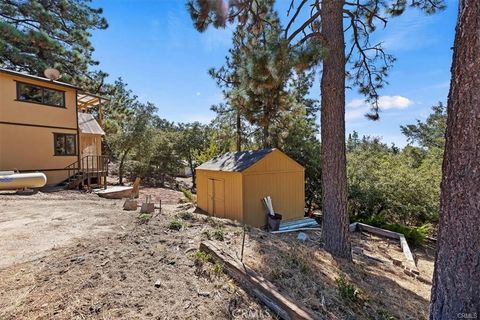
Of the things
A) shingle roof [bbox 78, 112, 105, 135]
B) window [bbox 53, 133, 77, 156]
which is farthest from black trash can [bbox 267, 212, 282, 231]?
shingle roof [bbox 78, 112, 105, 135]

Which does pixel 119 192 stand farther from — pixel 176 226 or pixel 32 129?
pixel 176 226

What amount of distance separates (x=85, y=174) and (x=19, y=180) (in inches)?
Result: 120

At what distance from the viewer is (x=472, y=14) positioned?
6.22 ft

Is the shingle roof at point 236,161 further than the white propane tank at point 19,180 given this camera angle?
Yes

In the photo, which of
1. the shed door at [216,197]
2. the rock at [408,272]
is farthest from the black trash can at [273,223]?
the rock at [408,272]

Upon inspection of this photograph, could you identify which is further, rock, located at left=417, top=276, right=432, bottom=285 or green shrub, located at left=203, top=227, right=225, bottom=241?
rock, located at left=417, top=276, right=432, bottom=285

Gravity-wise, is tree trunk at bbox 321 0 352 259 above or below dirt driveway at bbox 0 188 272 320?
above

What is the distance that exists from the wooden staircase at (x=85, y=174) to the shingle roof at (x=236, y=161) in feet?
16.6

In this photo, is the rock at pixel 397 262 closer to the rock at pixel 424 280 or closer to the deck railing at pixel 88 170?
the rock at pixel 424 280

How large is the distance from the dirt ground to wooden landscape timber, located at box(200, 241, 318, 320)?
83 mm

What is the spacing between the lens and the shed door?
992cm

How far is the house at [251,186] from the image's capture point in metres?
9.06

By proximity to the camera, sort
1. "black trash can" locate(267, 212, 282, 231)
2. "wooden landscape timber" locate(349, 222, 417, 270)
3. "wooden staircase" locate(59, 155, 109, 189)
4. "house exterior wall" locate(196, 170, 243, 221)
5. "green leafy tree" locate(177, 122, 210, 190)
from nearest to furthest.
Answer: "wooden landscape timber" locate(349, 222, 417, 270), "black trash can" locate(267, 212, 282, 231), "house exterior wall" locate(196, 170, 243, 221), "wooden staircase" locate(59, 155, 109, 189), "green leafy tree" locate(177, 122, 210, 190)

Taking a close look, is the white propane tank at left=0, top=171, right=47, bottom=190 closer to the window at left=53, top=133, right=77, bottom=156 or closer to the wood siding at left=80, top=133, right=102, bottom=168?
the window at left=53, top=133, right=77, bottom=156
